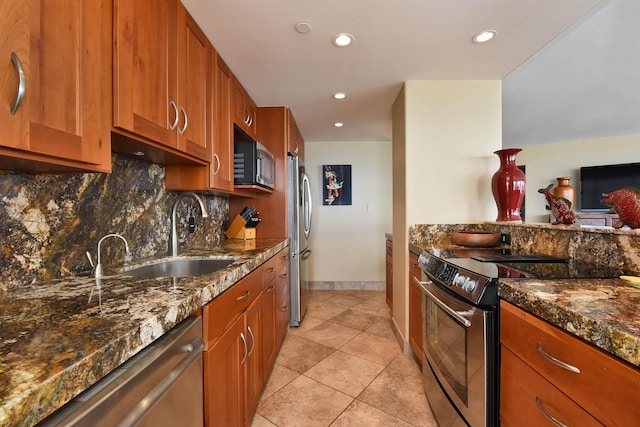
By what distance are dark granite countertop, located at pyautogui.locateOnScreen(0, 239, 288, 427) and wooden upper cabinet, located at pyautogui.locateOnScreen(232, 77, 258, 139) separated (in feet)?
4.81

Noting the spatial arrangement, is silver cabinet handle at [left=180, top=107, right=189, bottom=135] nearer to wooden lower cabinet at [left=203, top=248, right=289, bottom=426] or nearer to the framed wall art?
wooden lower cabinet at [left=203, top=248, right=289, bottom=426]

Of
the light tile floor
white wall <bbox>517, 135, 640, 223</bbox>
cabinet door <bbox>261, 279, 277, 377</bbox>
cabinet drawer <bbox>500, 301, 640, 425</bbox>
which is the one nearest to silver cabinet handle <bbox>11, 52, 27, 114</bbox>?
cabinet door <bbox>261, 279, 277, 377</bbox>

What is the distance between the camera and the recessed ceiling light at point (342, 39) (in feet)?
5.13

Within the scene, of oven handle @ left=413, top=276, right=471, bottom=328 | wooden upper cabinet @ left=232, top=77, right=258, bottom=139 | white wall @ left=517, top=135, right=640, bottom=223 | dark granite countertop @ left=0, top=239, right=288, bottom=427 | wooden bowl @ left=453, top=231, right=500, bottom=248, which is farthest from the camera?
white wall @ left=517, top=135, right=640, bottom=223

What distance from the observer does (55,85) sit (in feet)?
2.39

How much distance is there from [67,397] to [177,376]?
338 mm

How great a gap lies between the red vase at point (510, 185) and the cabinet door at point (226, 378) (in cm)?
189

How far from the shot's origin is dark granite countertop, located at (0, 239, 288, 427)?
409mm

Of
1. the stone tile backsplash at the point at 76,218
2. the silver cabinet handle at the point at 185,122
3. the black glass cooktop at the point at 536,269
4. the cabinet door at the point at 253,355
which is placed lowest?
the cabinet door at the point at 253,355

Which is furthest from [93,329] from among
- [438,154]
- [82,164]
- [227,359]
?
[438,154]

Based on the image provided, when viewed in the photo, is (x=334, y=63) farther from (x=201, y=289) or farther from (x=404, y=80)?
(x=201, y=289)

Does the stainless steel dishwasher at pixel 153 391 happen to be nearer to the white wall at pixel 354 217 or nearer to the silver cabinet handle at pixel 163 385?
the silver cabinet handle at pixel 163 385

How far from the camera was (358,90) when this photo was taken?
230 centimetres

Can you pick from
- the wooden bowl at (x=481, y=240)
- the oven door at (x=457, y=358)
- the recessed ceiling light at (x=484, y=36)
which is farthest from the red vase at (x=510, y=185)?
the oven door at (x=457, y=358)
